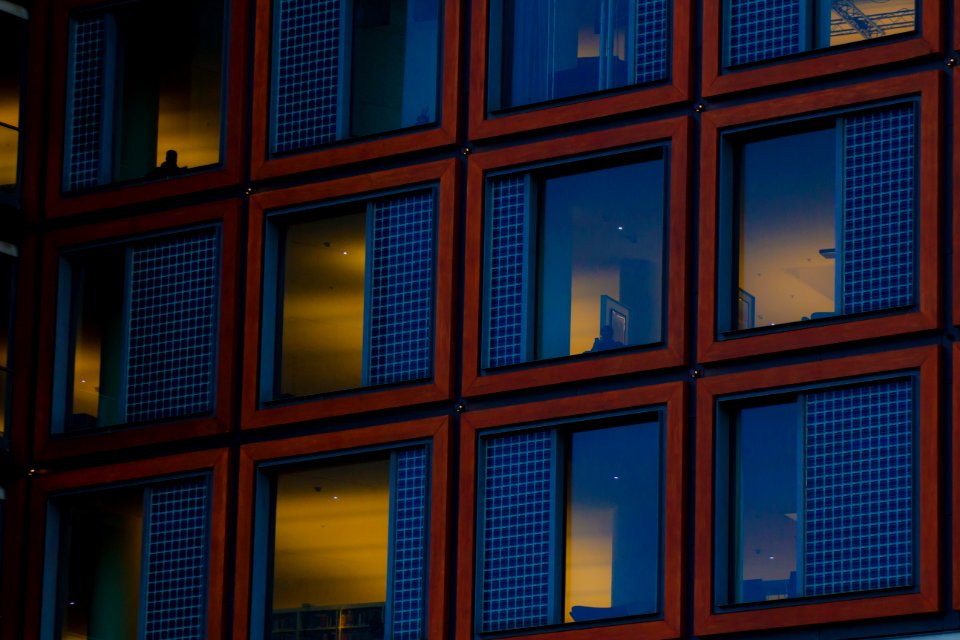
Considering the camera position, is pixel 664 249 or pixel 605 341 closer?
pixel 664 249

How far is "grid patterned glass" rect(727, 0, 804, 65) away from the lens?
3500cm

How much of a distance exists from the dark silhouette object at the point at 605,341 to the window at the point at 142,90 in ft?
24.2

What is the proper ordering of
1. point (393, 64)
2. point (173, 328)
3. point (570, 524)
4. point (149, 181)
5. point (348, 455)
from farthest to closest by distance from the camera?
point (149, 181)
point (173, 328)
point (393, 64)
point (348, 455)
point (570, 524)

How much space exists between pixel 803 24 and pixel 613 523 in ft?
22.8

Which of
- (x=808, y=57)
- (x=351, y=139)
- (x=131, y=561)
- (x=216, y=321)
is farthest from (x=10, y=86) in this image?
(x=808, y=57)

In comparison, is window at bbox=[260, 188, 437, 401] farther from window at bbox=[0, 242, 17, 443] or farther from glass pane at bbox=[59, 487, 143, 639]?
window at bbox=[0, 242, 17, 443]

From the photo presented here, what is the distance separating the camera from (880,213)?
33625 millimetres

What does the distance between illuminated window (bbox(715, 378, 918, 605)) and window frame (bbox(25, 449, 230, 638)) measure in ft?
24.8

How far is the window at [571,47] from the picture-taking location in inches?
1421

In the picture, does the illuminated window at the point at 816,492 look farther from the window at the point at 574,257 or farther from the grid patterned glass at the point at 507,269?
the grid patterned glass at the point at 507,269

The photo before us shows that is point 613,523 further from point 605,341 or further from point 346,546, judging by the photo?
point 346,546

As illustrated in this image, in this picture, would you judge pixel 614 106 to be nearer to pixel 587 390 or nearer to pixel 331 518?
pixel 587 390

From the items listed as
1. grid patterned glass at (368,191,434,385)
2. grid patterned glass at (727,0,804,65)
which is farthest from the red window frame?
grid patterned glass at (727,0,804,65)

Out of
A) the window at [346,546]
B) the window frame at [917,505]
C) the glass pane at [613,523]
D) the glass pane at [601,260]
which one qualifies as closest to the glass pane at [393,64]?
the glass pane at [601,260]
